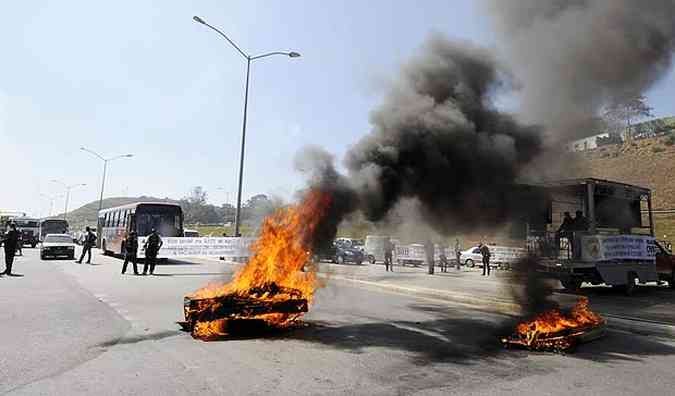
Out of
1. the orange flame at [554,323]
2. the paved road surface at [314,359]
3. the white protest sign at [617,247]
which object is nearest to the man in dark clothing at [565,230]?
the white protest sign at [617,247]

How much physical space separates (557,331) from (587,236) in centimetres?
625

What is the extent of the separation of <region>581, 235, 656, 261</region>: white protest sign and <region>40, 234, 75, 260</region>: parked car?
925 inches

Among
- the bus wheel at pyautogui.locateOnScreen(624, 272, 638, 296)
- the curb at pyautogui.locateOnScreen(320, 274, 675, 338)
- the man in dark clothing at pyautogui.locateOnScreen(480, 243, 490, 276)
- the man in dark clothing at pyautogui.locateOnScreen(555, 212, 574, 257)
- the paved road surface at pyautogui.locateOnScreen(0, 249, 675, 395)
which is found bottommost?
the paved road surface at pyautogui.locateOnScreen(0, 249, 675, 395)

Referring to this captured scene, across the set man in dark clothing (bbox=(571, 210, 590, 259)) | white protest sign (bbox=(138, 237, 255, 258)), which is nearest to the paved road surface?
man in dark clothing (bbox=(571, 210, 590, 259))

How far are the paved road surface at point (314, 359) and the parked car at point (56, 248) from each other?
1679 cm

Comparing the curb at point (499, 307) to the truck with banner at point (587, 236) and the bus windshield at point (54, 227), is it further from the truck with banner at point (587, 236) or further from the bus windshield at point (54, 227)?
the bus windshield at point (54, 227)

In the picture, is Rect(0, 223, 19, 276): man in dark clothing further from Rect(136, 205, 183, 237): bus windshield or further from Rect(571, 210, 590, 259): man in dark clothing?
Rect(571, 210, 590, 259): man in dark clothing

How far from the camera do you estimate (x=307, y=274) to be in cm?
779

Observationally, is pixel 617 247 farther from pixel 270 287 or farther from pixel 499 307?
pixel 270 287

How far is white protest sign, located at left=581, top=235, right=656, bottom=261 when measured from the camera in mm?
11656

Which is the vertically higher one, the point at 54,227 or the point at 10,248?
the point at 54,227

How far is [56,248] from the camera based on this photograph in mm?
24047

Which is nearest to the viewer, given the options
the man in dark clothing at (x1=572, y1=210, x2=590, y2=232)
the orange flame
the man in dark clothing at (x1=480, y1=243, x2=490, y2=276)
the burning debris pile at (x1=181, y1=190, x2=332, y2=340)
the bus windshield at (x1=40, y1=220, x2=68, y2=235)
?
the orange flame

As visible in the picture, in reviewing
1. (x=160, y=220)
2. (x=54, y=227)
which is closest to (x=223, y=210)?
(x=54, y=227)
